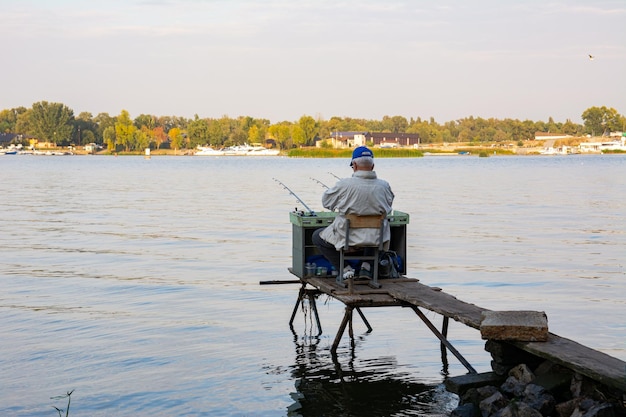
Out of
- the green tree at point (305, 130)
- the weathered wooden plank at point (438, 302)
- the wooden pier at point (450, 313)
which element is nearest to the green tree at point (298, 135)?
the green tree at point (305, 130)

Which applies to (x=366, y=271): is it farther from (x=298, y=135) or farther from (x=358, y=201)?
(x=298, y=135)

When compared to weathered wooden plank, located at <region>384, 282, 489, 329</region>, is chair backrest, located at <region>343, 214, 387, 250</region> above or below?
above

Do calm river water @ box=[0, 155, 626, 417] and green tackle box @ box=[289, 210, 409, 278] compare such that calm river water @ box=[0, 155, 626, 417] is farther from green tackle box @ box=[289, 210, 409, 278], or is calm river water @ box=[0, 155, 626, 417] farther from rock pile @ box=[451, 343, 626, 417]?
green tackle box @ box=[289, 210, 409, 278]

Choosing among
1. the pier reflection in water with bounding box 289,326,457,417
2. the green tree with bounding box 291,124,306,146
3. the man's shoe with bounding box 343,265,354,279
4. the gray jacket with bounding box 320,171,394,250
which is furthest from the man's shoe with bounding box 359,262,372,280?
the green tree with bounding box 291,124,306,146

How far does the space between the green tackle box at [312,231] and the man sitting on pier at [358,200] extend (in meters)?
0.64

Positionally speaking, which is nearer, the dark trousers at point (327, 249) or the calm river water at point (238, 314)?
the calm river water at point (238, 314)

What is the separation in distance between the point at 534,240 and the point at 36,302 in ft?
44.8

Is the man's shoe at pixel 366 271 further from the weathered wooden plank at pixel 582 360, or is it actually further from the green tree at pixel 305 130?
the green tree at pixel 305 130

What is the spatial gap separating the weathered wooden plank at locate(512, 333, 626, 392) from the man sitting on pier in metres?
2.39

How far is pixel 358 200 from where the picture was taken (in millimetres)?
9375

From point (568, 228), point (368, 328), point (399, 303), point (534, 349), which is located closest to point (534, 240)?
point (568, 228)

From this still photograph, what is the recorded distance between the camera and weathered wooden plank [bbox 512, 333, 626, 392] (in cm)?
646

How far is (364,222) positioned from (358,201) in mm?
262

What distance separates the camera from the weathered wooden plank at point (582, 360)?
646 centimetres
